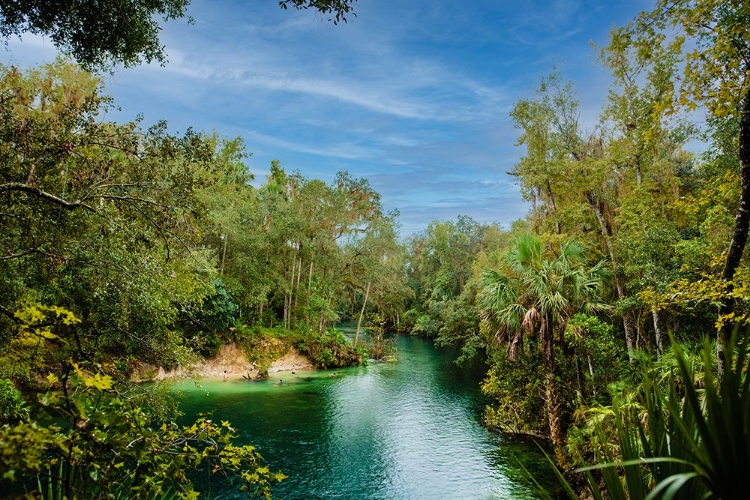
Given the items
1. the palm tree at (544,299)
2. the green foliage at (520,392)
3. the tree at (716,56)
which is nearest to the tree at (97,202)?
the tree at (716,56)

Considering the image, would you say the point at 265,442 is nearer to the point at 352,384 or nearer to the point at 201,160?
the point at 352,384

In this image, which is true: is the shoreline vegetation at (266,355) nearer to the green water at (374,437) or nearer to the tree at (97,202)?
the green water at (374,437)

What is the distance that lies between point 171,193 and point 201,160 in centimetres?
68

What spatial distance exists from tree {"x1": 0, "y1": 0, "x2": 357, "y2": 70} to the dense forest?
4cm

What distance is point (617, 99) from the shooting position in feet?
49.7

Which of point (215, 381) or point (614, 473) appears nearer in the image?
point (614, 473)

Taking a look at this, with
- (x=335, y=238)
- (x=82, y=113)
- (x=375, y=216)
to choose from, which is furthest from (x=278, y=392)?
(x=82, y=113)

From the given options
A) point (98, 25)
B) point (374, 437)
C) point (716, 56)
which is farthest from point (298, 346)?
point (716, 56)

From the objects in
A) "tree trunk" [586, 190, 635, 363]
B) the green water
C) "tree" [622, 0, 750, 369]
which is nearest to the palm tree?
the green water

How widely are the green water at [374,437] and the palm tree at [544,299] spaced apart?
2117mm

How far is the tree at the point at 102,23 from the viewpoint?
16.4 ft

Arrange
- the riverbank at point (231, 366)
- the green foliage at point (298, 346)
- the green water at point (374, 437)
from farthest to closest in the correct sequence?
the green foliage at point (298, 346)
the riverbank at point (231, 366)
the green water at point (374, 437)

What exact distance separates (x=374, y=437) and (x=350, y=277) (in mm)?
16587

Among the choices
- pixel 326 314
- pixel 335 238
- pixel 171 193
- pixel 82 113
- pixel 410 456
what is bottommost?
pixel 410 456
